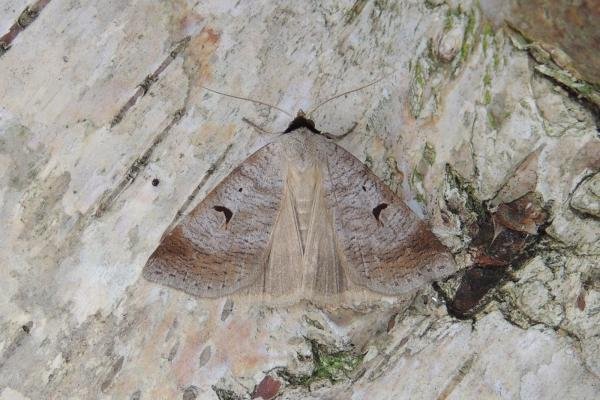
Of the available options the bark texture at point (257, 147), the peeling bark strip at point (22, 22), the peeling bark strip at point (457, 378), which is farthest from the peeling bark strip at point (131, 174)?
the peeling bark strip at point (457, 378)

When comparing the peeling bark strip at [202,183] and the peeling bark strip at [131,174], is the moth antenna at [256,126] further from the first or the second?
the peeling bark strip at [131,174]

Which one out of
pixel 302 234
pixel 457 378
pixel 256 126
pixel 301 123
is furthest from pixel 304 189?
pixel 457 378

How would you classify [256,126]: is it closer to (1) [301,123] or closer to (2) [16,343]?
(1) [301,123]

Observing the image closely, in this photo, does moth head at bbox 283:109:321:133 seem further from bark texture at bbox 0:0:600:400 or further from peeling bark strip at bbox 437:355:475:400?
peeling bark strip at bbox 437:355:475:400

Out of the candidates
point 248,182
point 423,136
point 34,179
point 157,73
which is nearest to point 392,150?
point 423,136

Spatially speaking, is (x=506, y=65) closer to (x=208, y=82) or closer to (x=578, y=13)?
(x=578, y=13)
